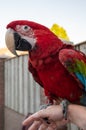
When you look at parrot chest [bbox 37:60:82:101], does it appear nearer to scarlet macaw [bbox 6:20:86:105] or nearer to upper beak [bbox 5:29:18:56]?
scarlet macaw [bbox 6:20:86:105]

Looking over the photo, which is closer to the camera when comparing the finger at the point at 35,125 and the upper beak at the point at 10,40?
the finger at the point at 35,125

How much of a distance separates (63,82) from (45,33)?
231mm

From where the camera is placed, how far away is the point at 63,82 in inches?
51.6

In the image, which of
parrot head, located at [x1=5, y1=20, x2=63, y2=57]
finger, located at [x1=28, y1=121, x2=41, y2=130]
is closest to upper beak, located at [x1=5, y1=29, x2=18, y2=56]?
parrot head, located at [x1=5, y1=20, x2=63, y2=57]

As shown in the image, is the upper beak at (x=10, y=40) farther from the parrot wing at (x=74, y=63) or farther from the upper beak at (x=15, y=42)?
the parrot wing at (x=74, y=63)

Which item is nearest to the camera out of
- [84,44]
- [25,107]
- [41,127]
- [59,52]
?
[41,127]

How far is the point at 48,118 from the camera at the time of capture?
1001 millimetres

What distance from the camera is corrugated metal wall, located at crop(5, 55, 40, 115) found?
334 centimetres

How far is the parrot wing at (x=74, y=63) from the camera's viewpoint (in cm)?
127

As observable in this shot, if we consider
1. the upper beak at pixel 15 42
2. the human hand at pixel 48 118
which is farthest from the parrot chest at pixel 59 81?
the human hand at pixel 48 118

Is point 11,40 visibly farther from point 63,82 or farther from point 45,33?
Answer: point 63,82

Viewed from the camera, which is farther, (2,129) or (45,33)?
(2,129)

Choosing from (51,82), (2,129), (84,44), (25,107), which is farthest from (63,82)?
(2,129)

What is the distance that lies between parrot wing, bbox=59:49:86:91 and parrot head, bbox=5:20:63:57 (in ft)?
0.19
